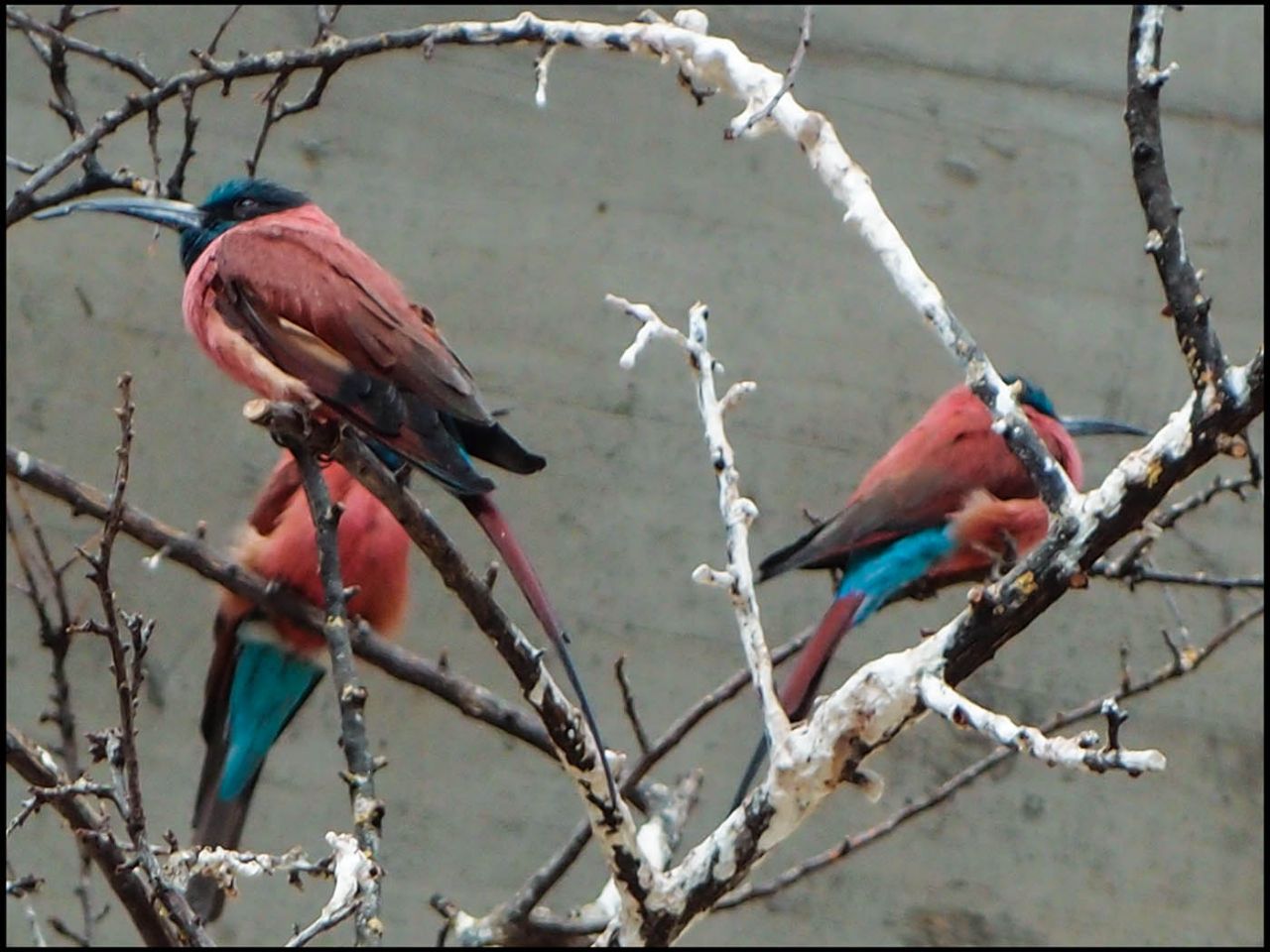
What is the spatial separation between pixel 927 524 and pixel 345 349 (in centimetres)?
89

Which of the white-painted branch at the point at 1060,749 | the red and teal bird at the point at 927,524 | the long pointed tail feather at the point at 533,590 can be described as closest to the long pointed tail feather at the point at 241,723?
the red and teal bird at the point at 927,524

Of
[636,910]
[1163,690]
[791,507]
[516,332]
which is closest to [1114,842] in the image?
[1163,690]

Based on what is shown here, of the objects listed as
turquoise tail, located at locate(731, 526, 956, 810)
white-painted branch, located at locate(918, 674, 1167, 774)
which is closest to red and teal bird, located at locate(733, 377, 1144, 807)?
turquoise tail, located at locate(731, 526, 956, 810)

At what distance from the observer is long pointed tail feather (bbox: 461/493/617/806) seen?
1.50 meters

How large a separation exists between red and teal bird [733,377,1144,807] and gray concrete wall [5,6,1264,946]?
2.43ft

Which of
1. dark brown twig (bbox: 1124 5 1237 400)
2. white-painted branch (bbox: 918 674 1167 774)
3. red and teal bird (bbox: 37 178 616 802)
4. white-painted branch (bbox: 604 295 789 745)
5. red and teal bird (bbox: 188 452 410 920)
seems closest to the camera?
white-painted branch (bbox: 918 674 1167 774)

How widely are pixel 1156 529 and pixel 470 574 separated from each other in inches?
26.4

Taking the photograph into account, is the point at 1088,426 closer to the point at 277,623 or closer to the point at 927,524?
the point at 927,524

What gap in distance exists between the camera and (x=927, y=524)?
2.47 m

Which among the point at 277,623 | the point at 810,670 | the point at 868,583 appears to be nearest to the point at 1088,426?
the point at 868,583

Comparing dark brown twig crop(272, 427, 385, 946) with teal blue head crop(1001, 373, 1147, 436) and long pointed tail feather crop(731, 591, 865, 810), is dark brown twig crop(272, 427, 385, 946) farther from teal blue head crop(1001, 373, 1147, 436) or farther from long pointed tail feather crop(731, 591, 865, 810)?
teal blue head crop(1001, 373, 1147, 436)

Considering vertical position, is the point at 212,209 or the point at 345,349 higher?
the point at 212,209

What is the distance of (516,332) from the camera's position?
325cm

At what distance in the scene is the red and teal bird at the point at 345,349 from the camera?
1.80 m
